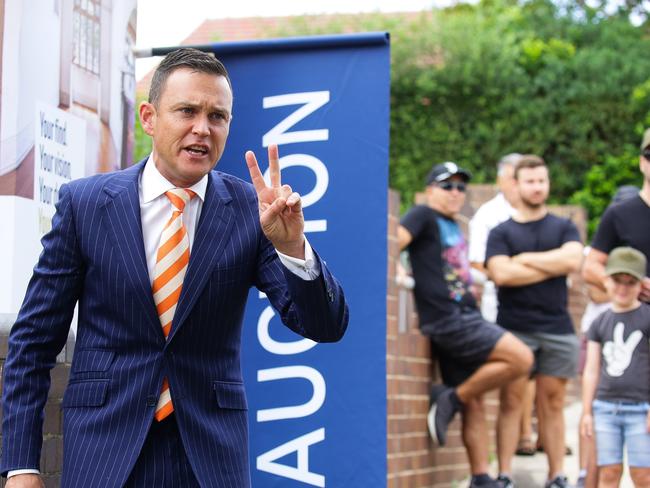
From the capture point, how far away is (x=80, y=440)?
3502 mm

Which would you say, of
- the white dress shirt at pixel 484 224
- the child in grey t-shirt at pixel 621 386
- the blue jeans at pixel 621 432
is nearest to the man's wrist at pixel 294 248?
the child in grey t-shirt at pixel 621 386

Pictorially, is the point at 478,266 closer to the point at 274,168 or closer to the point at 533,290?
the point at 533,290

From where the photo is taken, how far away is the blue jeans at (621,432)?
7078 millimetres

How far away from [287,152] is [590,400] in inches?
121

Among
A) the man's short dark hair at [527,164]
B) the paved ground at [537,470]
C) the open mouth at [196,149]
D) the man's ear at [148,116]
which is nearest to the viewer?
the open mouth at [196,149]

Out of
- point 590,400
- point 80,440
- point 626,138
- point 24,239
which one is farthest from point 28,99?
point 626,138

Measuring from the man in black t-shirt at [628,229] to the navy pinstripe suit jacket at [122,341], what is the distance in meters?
3.76

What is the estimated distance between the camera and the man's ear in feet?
12.2

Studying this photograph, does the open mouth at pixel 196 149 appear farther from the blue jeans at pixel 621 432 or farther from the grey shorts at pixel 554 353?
the grey shorts at pixel 554 353

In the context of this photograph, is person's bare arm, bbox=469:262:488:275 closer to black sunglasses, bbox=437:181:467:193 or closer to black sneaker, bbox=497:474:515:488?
black sunglasses, bbox=437:181:467:193

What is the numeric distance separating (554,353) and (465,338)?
66 cm

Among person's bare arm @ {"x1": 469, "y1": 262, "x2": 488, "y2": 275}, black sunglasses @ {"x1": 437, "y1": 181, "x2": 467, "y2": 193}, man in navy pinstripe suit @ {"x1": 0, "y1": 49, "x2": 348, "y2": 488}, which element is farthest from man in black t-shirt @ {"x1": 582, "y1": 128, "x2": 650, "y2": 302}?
man in navy pinstripe suit @ {"x1": 0, "y1": 49, "x2": 348, "y2": 488}

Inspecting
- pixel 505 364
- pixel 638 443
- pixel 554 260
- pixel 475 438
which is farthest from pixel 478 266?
pixel 638 443

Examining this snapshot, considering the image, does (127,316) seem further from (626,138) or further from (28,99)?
(626,138)
